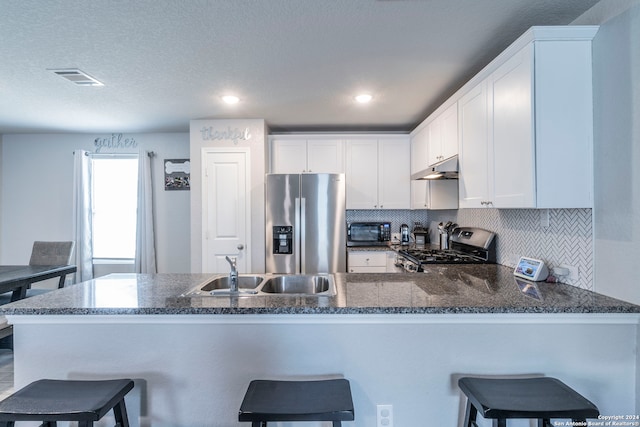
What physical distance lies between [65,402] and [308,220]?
253cm

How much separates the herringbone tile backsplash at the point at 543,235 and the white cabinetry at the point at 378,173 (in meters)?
0.89

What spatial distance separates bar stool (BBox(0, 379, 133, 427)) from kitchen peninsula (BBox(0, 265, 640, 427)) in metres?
0.20

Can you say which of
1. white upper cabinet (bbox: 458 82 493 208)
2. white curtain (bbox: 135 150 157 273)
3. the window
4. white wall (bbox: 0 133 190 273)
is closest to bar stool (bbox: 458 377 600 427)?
white upper cabinet (bbox: 458 82 493 208)

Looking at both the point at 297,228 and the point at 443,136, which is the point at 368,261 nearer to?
the point at 297,228

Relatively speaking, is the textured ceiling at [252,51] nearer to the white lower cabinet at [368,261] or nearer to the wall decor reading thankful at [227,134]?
the wall decor reading thankful at [227,134]

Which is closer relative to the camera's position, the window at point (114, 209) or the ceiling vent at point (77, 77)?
the ceiling vent at point (77, 77)

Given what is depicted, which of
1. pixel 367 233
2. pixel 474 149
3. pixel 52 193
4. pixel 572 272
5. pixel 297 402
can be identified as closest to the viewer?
pixel 297 402

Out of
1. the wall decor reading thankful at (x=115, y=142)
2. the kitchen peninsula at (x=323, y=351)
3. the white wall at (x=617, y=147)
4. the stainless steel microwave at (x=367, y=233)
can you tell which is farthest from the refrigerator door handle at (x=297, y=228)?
the wall decor reading thankful at (x=115, y=142)

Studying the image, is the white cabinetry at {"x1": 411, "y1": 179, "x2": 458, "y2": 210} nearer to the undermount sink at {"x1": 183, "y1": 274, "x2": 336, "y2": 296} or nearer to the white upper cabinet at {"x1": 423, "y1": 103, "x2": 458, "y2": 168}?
the white upper cabinet at {"x1": 423, "y1": 103, "x2": 458, "y2": 168}

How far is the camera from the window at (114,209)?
443cm

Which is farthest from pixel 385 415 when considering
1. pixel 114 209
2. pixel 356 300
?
pixel 114 209

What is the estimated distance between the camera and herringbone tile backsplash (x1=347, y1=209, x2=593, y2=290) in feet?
5.40

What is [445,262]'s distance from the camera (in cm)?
258

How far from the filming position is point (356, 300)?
4.81 ft
